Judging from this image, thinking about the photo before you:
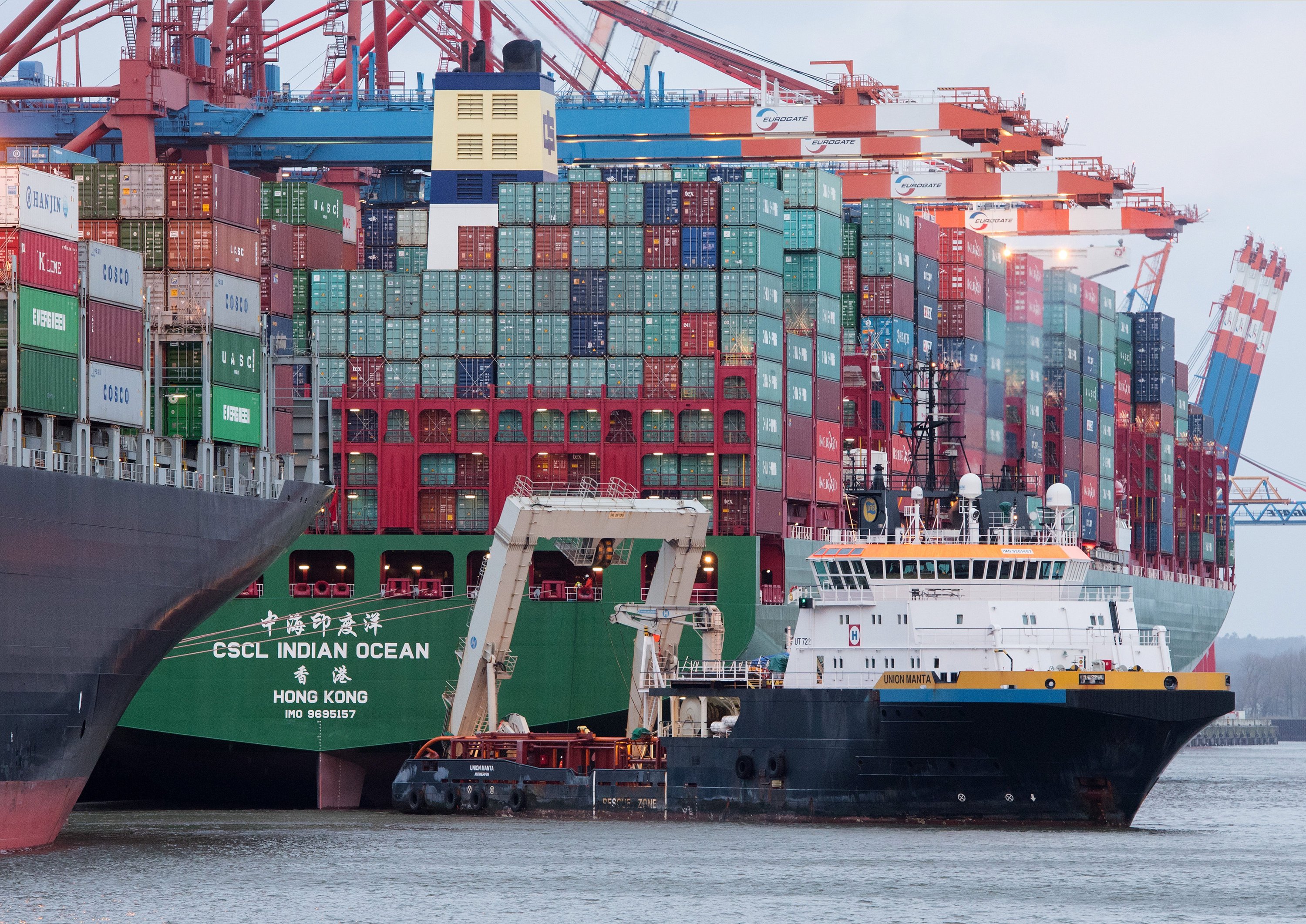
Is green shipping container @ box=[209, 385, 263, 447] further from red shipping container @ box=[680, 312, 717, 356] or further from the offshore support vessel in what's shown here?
red shipping container @ box=[680, 312, 717, 356]

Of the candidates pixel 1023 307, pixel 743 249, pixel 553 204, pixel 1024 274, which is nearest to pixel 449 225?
pixel 553 204

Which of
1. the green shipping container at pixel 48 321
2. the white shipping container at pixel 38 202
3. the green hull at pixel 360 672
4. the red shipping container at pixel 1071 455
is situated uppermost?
the white shipping container at pixel 38 202

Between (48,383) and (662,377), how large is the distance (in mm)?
21887

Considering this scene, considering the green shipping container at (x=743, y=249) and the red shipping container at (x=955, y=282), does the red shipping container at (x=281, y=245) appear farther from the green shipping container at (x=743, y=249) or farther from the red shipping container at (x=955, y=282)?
the red shipping container at (x=955, y=282)

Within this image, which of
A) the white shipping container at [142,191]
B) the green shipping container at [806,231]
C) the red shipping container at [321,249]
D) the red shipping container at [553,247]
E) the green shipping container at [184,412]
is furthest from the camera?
the green shipping container at [806,231]

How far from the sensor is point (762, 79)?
261ft

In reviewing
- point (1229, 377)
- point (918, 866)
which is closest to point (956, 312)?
point (918, 866)

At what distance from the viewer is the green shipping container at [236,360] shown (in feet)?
149

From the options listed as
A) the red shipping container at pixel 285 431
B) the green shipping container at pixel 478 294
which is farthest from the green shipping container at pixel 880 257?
the red shipping container at pixel 285 431

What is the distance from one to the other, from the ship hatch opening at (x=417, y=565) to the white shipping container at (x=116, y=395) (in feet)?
52.3

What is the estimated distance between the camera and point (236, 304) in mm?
47500

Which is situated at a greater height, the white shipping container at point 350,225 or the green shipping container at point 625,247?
the white shipping container at point 350,225

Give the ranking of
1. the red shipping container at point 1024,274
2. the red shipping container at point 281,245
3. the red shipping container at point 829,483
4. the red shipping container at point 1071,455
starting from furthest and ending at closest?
1. the red shipping container at point 1071,455
2. the red shipping container at point 1024,274
3. the red shipping container at point 829,483
4. the red shipping container at point 281,245

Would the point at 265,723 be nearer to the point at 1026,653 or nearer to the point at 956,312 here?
the point at 1026,653
